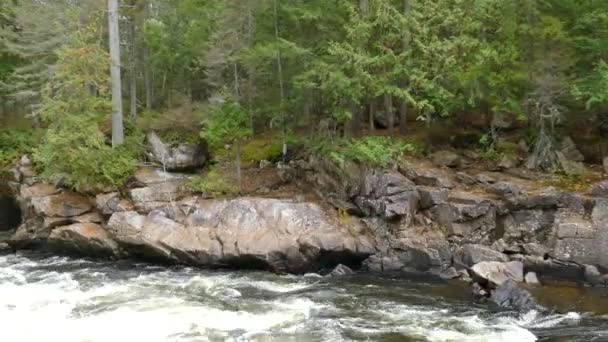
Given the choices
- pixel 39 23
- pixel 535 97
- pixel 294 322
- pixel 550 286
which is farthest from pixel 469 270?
pixel 39 23

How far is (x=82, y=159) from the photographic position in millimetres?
20109

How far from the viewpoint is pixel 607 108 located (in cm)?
1969

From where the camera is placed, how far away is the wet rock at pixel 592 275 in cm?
1522

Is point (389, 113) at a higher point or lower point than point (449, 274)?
higher

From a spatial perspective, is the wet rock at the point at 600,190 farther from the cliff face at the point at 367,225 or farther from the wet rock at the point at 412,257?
the wet rock at the point at 412,257

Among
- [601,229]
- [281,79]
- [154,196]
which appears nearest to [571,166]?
[601,229]

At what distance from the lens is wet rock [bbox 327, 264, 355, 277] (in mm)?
16828

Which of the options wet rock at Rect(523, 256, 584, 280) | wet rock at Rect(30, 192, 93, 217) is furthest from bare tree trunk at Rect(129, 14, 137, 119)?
wet rock at Rect(523, 256, 584, 280)

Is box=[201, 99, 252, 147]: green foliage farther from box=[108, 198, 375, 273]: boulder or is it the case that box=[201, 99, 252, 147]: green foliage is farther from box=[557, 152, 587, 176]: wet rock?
box=[557, 152, 587, 176]: wet rock

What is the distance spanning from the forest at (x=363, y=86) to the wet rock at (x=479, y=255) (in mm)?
3914

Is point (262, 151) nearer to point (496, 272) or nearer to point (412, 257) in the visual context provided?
point (412, 257)

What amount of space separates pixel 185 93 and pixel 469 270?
19221mm

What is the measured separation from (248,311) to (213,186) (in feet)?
23.5

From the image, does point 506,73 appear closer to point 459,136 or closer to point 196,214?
point 459,136
